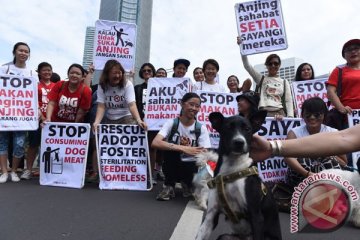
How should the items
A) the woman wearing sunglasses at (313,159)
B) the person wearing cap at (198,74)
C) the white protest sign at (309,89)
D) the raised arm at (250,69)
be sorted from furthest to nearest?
1. the person wearing cap at (198,74)
2. the white protest sign at (309,89)
3. the raised arm at (250,69)
4. the woman wearing sunglasses at (313,159)

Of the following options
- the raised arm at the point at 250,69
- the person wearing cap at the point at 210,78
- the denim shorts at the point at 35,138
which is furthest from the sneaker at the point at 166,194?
the denim shorts at the point at 35,138

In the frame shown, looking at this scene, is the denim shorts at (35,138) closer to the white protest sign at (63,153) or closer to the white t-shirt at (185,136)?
the white protest sign at (63,153)

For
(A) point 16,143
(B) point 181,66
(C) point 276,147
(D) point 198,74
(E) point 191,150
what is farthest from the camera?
(D) point 198,74

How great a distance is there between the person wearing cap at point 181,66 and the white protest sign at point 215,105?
3.46 feet

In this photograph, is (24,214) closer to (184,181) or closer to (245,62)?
(184,181)

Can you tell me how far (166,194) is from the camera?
513 centimetres

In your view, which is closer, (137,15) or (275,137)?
(275,137)

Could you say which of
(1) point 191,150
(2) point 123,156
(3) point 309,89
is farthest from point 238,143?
(3) point 309,89

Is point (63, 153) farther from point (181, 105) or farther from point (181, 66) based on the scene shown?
point (181, 66)

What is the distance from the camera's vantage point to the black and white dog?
286cm

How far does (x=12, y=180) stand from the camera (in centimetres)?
605

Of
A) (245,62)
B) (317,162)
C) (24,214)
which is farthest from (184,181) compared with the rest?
(245,62)

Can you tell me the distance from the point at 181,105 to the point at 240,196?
111 inches

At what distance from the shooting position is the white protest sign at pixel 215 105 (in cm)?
652
